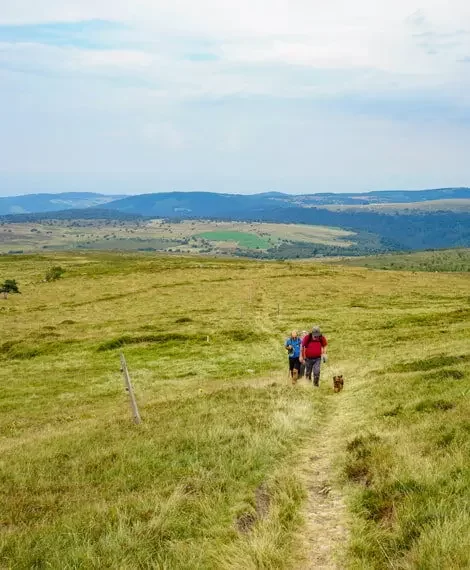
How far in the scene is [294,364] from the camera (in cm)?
2548

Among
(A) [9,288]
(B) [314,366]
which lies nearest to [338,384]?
(B) [314,366]

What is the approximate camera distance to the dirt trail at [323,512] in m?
8.20

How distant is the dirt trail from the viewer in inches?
323

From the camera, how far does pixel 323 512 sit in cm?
990

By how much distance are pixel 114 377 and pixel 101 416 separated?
442 inches

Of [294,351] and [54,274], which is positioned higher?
[294,351]

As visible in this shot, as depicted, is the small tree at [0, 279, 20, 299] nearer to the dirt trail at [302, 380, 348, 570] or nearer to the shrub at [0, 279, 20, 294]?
the shrub at [0, 279, 20, 294]

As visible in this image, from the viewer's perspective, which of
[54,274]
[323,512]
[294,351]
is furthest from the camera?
[54,274]

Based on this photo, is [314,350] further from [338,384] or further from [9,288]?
[9,288]

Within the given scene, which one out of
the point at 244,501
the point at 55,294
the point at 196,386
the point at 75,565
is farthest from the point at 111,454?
the point at 55,294

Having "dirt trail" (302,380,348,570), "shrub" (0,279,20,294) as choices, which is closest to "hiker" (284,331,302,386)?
"dirt trail" (302,380,348,570)

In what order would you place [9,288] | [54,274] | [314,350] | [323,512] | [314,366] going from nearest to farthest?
[323,512]
[314,350]
[314,366]
[9,288]
[54,274]

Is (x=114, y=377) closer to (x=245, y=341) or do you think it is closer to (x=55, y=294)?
(x=245, y=341)

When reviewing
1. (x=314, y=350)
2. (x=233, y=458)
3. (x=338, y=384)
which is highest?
(x=314, y=350)
